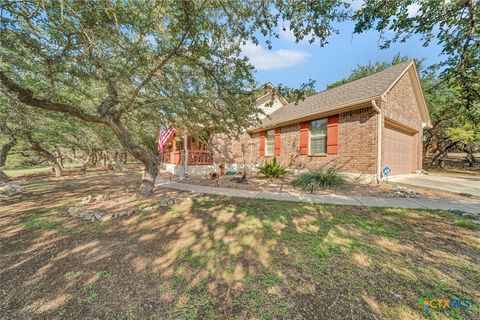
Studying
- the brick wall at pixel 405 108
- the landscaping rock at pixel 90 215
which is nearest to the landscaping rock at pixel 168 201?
the landscaping rock at pixel 90 215

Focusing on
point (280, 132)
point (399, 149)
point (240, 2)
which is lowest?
point (399, 149)

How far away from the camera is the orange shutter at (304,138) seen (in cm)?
1036

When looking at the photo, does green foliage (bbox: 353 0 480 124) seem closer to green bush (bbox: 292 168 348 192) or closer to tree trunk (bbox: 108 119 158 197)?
green bush (bbox: 292 168 348 192)

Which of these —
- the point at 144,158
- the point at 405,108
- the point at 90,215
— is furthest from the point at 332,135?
the point at 90,215

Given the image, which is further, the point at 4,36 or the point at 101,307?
the point at 4,36

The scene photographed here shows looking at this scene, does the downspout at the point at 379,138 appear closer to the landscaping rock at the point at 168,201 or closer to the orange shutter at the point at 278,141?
the orange shutter at the point at 278,141

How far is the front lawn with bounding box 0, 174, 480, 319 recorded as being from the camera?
191 cm

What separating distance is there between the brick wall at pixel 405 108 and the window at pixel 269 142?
616 centimetres

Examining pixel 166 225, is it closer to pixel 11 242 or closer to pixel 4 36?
pixel 11 242

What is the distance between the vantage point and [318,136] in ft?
32.8

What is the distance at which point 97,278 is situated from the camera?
2363 millimetres

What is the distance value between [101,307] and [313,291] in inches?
86.6

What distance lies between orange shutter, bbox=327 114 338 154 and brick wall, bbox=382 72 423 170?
71.1 inches

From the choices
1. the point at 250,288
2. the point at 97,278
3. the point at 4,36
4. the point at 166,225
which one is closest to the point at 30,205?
the point at 4,36
